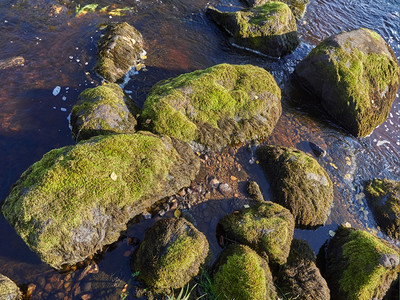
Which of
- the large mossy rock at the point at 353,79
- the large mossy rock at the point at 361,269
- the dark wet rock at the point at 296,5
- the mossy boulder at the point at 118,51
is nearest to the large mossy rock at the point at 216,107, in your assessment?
the mossy boulder at the point at 118,51

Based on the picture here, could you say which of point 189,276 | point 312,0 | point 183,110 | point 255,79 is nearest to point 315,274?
point 189,276

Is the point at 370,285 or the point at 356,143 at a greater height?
the point at 356,143

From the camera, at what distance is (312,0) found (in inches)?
577

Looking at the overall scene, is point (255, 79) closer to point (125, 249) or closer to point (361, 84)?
point (361, 84)

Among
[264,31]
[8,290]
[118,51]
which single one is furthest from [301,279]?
[264,31]

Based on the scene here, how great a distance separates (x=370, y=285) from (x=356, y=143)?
15.9 ft

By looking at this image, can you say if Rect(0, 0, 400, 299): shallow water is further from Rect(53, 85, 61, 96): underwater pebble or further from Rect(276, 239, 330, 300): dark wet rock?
Rect(276, 239, 330, 300): dark wet rock

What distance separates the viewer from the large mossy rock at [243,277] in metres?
4.80

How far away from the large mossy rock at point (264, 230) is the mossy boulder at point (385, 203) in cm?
298

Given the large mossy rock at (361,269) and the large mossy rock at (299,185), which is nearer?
the large mossy rock at (361,269)

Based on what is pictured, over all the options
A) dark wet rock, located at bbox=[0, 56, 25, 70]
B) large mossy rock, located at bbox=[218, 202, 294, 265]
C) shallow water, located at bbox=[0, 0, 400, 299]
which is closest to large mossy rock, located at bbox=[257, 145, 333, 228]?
shallow water, located at bbox=[0, 0, 400, 299]

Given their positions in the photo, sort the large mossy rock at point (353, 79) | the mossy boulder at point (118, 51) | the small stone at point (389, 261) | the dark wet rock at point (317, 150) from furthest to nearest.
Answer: the large mossy rock at point (353, 79), the mossy boulder at point (118, 51), the dark wet rock at point (317, 150), the small stone at point (389, 261)

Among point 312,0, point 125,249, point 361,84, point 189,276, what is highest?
point 312,0

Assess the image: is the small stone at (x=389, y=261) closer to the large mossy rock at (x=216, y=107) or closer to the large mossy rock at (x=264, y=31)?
the large mossy rock at (x=216, y=107)
